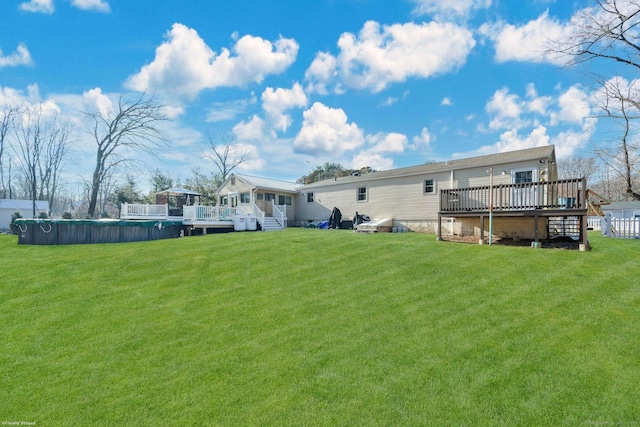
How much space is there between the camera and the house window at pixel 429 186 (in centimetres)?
1634

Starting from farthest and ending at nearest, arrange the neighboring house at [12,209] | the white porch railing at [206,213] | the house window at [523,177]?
the neighboring house at [12,209] → the white porch railing at [206,213] → the house window at [523,177]

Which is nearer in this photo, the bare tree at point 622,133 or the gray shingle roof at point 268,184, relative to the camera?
the bare tree at point 622,133

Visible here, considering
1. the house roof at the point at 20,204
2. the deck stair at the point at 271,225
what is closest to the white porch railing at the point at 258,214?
the deck stair at the point at 271,225

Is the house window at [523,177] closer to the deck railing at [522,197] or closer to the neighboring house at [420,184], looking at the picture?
the neighboring house at [420,184]

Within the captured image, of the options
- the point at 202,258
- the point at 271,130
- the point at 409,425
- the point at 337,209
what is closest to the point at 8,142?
the point at 271,130

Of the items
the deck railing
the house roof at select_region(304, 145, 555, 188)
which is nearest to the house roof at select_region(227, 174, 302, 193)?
the house roof at select_region(304, 145, 555, 188)

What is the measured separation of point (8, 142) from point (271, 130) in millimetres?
31453

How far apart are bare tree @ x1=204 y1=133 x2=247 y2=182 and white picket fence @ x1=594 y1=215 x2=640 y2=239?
120 feet

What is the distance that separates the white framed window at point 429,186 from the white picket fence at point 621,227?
7.62 m

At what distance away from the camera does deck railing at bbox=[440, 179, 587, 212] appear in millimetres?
9727

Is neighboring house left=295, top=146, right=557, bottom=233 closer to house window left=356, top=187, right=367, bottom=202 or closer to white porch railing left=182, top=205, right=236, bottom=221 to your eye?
house window left=356, top=187, right=367, bottom=202

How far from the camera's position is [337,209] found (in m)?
20.6

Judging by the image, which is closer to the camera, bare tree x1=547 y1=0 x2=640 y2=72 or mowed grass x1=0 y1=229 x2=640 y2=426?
mowed grass x1=0 y1=229 x2=640 y2=426

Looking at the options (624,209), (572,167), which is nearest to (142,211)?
(624,209)
